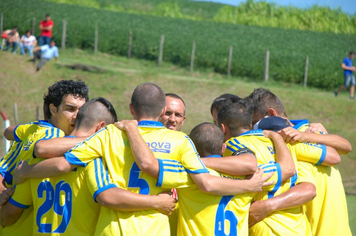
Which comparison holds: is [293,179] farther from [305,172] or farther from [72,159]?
[72,159]

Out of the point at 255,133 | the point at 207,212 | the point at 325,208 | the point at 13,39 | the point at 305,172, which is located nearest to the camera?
the point at 207,212

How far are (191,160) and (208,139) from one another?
37 cm

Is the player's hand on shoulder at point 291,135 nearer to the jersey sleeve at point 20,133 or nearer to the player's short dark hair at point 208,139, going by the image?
the player's short dark hair at point 208,139

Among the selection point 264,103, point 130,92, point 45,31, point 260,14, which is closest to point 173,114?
point 264,103

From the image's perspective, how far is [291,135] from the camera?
4164 millimetres

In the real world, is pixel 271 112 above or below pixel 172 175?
above

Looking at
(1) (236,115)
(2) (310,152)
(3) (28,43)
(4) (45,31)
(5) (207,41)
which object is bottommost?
(2) (310,152)

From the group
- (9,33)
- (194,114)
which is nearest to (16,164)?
(194,114)

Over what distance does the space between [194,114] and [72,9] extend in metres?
24.3

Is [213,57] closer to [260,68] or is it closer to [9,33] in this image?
[260,68]

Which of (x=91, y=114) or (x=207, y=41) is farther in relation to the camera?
(x=207, y=41)

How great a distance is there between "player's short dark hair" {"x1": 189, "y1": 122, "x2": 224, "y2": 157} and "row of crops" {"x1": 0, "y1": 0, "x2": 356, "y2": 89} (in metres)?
26.5

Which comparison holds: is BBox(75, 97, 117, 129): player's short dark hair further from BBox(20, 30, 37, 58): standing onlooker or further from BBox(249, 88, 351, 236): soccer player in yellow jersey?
BBox(20, 30, 37, 58): standing onlooker

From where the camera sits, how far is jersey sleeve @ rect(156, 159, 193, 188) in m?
3.56
